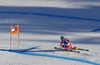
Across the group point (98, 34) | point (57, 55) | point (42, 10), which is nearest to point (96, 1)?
point (42, 10)

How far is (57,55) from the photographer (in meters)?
5.80

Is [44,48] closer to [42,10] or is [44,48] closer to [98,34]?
[98,34]

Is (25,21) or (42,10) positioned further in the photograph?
(42,10)

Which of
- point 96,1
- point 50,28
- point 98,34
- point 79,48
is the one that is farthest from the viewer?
point 96,1

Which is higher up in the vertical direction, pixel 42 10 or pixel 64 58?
pixel 42 10

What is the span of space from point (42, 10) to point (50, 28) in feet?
10.7

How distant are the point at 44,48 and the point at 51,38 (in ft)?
3.71

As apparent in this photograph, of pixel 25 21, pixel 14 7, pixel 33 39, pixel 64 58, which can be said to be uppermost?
pixel 14 7

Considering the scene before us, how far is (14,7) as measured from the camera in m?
12.6

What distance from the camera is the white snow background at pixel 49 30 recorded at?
559cm

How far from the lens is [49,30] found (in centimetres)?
841

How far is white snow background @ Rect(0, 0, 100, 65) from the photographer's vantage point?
18.4 ft

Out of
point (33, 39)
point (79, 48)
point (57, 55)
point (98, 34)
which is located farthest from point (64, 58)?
point (98, 34)

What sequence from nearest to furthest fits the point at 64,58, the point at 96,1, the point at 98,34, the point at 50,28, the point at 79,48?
the point at 64,58 → the point at 79,48 → the point at 98,34 → the point at 50,28 → the point at 96,1
